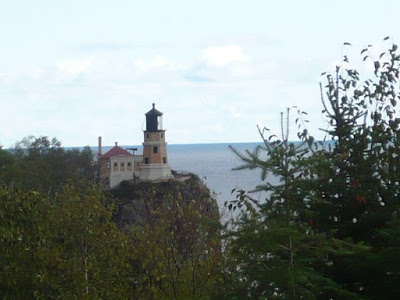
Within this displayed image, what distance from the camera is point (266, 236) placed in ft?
39.3

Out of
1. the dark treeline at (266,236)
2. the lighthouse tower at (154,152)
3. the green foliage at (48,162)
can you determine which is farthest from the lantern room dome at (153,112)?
the dark treeline at (266,236)

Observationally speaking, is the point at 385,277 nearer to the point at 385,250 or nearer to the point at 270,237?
the point at 385,250

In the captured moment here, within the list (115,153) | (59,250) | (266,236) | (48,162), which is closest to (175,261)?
(59,250)

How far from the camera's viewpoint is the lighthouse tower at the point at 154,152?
77812 mm

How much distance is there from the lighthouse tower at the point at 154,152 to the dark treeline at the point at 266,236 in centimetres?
5608

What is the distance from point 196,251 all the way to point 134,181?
57539 mm

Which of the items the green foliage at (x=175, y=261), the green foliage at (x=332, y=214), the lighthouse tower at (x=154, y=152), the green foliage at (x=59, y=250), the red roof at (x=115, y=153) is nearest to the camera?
the green foliage at (x=332, y=214)

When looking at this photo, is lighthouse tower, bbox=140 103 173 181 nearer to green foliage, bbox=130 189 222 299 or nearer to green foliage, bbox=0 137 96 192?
green foliage, bbox=0 137 96 192

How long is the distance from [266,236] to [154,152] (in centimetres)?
6608

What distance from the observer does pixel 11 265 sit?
16.4 m

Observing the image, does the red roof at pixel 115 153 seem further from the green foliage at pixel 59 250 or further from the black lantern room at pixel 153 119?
the green foliage at pixel 59 250

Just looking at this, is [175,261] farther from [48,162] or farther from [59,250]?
[48,162]

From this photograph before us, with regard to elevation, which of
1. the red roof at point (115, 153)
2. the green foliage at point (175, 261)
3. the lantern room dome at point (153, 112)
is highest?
the lantern room dome at point (153, 112)

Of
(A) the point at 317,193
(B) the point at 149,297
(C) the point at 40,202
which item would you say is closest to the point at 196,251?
(B) the point at 149,297
